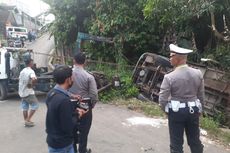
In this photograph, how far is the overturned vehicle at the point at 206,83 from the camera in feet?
34.2

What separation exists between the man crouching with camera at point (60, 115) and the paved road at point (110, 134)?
2.98m

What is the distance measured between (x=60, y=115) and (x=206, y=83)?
24.5 feet

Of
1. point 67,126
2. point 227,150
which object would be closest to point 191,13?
point 227,150

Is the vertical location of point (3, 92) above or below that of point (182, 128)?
below

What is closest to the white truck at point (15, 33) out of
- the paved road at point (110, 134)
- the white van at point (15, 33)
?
the white van at point (15, 33)

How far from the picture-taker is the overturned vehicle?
34.2 feet

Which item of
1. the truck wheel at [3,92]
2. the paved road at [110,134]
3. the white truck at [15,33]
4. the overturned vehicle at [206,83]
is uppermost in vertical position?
the white truck at [15,33]

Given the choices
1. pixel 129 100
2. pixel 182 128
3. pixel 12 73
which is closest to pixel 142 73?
pixel 129 100

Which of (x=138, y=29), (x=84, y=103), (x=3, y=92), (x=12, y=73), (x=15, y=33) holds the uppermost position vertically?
(x=138, y=29)

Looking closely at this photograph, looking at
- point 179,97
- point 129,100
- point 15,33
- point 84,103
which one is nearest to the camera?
point 179,97

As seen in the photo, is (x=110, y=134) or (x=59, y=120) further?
(x=110, y=134)

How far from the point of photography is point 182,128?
5.33 metres

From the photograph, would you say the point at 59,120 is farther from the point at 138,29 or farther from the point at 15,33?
the point at 15,33

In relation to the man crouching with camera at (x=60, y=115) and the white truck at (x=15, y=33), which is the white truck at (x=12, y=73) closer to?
the man crouching with camera at (x=60, y=115)
